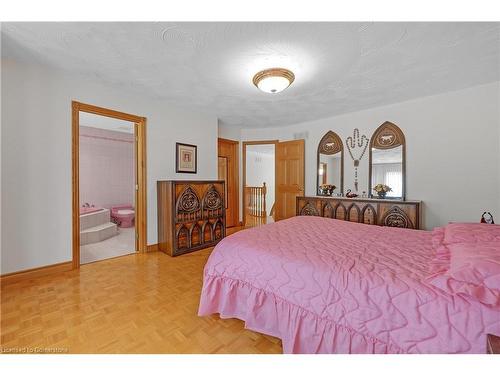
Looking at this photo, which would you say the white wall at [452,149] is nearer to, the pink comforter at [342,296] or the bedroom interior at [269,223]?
the bedroom interior at [269,223]

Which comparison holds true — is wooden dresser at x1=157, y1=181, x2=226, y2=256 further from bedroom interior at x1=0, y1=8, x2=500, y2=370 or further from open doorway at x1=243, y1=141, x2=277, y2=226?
open doorway at x1=243, y1=141, x2=277, y2=226

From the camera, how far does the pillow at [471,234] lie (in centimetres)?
142

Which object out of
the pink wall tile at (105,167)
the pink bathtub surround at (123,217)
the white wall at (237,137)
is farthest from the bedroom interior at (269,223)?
the pink wall tile at (105,167)

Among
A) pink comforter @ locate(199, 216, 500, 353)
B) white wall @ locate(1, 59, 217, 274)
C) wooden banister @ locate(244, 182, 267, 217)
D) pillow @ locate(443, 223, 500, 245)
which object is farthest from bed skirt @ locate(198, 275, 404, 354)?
wooden banister @ locate(244, 182, 267, 217)

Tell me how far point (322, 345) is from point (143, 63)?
2885mm

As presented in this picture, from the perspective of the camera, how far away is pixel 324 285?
4.00 ft

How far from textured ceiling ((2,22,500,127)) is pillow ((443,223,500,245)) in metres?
1.61

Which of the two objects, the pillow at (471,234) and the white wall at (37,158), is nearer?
the pillow at (471,234)

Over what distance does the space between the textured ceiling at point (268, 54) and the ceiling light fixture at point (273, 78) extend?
0.07 meters

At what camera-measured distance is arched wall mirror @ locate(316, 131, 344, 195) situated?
13.8 feet

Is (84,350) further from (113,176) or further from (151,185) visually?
(113,176)
